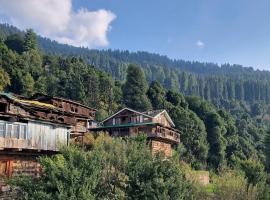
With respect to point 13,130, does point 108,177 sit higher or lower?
lower

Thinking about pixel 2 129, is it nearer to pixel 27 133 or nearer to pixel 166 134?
pixel 27 133

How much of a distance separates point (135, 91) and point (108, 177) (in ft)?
199

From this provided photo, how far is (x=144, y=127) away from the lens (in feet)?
214

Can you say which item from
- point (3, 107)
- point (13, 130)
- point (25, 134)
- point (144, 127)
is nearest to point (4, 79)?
point (144, 127)

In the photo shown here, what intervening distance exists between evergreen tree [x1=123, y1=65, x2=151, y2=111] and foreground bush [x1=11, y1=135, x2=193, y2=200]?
176ft

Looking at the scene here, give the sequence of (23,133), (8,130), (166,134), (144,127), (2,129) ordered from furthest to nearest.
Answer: (166,134) → (144,127) → (23,133) → (8,130) → (2,129)

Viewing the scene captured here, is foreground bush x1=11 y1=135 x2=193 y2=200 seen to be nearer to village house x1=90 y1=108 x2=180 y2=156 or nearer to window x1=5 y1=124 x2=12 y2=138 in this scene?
window x1=5 y1=124 x2=12 y2=138

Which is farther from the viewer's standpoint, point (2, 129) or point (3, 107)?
point (3, 107)

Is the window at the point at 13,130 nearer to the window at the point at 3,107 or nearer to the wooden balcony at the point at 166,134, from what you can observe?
the window at the point at 3,107

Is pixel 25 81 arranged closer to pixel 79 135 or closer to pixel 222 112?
pixel 79 135

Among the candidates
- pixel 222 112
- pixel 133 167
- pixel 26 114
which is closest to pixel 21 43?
pixel 222 112

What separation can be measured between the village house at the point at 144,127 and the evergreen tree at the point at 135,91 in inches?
797

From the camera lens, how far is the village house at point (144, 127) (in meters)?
64.2

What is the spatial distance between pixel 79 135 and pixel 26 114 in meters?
17.2
